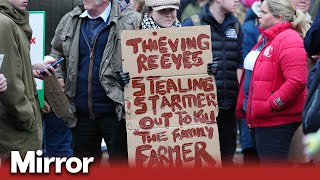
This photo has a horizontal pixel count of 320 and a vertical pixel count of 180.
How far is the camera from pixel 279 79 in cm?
880

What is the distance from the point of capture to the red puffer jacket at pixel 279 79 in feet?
28.4

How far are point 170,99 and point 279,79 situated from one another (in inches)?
38.0

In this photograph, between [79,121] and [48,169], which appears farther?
[79,121]

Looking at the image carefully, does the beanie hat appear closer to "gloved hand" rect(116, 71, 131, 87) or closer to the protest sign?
"gloved hand" rect(116, 71, 131, 87)

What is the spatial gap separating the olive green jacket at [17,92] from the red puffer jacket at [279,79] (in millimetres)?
1988

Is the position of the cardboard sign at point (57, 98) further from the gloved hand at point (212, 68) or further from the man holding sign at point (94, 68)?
the gloved hand at point (212, 68)

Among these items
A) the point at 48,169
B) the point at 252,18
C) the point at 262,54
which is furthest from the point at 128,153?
the point at 252,18

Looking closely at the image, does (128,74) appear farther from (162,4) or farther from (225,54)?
(225,54)

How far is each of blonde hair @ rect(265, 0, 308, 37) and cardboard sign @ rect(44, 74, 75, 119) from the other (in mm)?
1985

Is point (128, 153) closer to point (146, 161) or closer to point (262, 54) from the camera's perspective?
point (146, 161)

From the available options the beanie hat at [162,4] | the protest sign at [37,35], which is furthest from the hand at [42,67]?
the beanie hat at [162,4]

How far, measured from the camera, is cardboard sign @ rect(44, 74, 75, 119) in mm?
8953

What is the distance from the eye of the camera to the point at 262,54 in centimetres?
890

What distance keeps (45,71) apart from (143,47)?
0.87 meters
